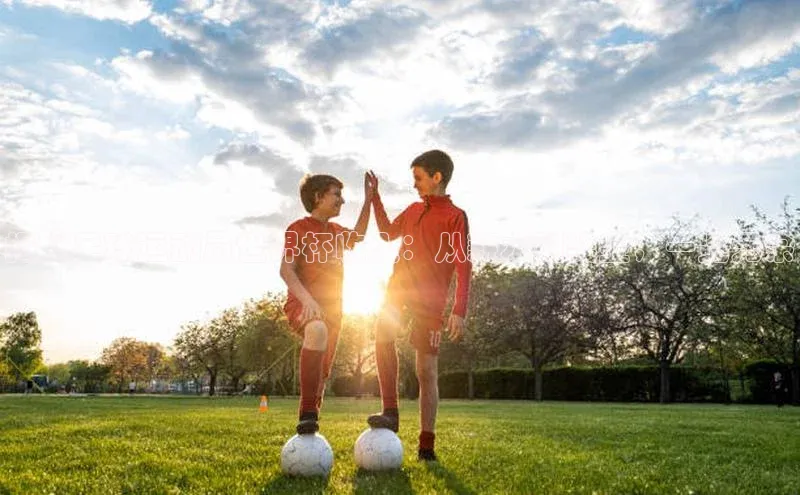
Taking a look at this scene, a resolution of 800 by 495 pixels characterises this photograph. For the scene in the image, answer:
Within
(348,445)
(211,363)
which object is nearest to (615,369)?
(348,445)

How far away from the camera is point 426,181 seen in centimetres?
703

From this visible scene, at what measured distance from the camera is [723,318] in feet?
138

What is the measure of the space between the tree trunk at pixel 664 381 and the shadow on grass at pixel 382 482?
134 ft

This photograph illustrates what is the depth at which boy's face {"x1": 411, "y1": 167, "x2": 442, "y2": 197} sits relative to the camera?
7.02 metres

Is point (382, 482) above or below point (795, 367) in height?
below

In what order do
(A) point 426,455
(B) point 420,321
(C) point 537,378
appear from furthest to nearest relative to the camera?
(C) point 537,378
(B) point 420,321
(A) point 426,455

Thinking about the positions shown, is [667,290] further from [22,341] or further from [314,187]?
[22,341]

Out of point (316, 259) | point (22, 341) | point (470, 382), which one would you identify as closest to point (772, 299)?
point (470, 382)

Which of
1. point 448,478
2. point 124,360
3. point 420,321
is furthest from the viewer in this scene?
point 124,360

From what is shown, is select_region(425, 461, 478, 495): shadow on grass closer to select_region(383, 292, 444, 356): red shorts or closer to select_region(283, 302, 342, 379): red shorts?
select_region(383, 292, 444, 356): red shorts

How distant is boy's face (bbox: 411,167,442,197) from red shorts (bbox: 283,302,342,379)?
1525mm

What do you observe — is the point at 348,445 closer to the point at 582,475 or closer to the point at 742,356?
the point at 582,475

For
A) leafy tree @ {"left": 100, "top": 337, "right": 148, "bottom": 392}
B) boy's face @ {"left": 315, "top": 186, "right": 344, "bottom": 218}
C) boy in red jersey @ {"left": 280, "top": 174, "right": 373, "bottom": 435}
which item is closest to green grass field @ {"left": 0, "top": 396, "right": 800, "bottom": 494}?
boy in red jersey @ {"left": 280, "top": 174, "right": 373, "bottom": 435}

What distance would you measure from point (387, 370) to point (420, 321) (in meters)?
0.61
